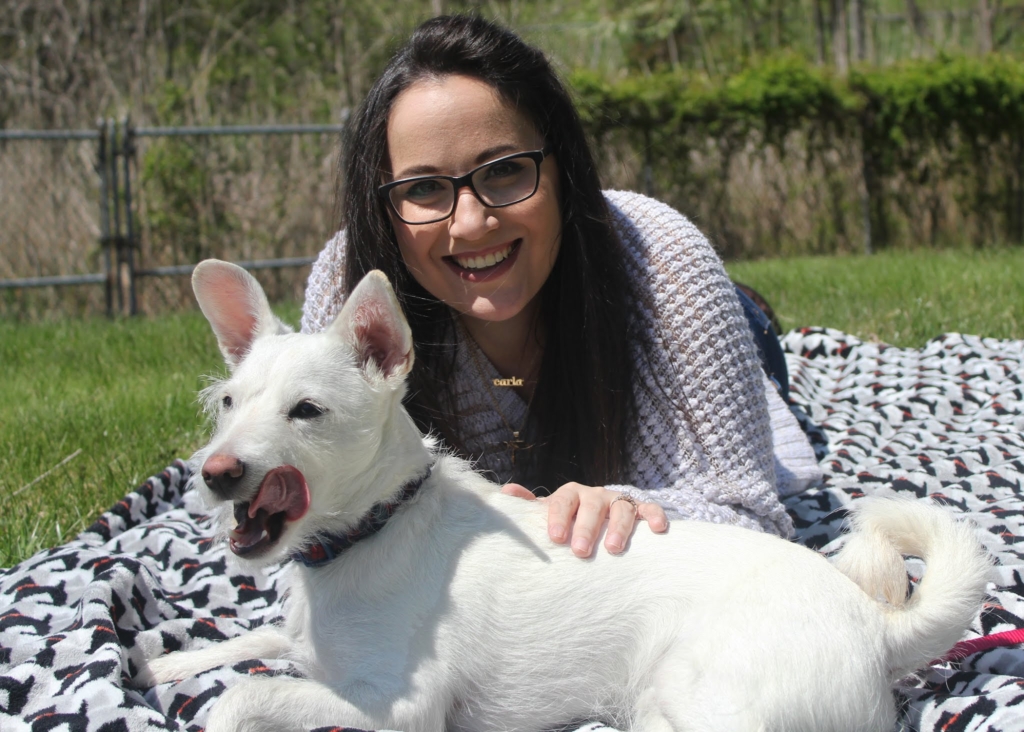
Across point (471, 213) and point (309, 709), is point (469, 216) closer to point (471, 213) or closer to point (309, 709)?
point (471, 213)

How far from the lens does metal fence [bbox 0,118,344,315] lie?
8773mm

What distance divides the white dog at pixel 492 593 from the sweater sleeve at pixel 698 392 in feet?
1.98

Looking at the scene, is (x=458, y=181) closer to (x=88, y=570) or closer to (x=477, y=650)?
(x=477, y=650)

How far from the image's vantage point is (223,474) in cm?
178

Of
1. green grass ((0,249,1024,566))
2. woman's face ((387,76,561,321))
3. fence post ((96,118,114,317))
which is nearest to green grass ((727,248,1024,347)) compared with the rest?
green grass ((0,249,1024,566))

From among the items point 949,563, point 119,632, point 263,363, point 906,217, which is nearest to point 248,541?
point 263,363

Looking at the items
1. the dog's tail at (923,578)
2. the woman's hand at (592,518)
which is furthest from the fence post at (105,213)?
the dog's tail at (923,578)

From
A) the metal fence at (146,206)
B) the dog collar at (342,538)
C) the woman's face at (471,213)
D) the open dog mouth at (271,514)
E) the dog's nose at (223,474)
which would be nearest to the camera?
the dog's nose at (223,474)

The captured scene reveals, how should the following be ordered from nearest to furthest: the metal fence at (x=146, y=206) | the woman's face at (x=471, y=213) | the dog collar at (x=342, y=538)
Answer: the dog collar at (x=342, y=538) < the woman's face at (x=471, y=213) < the metal fence at (x=146, y=206)

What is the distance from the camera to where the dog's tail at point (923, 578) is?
6.32ft

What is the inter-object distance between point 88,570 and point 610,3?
1892cm

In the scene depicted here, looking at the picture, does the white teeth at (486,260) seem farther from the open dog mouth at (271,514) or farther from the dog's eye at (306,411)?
the open dog mouth at (271,514)

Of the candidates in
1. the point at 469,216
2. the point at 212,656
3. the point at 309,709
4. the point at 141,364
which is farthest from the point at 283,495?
the point at 141,364

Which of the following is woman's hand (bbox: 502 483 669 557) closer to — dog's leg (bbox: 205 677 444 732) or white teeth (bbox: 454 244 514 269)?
dog's leg (bbox: 205 677 444 732)
